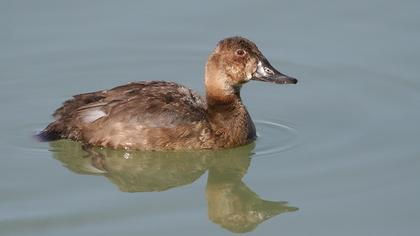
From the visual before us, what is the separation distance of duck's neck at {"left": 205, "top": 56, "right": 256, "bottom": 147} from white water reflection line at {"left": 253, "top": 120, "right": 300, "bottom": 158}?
5.4 inches

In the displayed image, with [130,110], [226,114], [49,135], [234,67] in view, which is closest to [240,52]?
[234,67]

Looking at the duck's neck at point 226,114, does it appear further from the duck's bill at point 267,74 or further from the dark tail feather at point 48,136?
the dark tail feather at point 48,136

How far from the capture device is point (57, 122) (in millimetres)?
9406

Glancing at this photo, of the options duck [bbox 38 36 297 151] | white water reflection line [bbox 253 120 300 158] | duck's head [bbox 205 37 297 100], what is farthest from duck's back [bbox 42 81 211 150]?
white water reflection line [bbox 253 120 300 158]

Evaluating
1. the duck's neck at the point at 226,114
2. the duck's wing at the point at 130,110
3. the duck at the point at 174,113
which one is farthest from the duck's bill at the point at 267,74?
the duck's wing at the point at 130,110

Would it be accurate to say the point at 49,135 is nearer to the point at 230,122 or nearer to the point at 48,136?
the point at 48,136

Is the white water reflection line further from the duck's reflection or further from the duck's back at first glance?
the duck's back

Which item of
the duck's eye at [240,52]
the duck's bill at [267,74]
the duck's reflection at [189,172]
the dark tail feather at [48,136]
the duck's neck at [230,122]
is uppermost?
the duck's eye at [240,52]

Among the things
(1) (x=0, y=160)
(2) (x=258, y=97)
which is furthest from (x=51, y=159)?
(2) (x=258, y=97)

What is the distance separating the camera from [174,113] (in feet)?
30.3

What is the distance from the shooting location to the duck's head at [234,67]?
939 cm

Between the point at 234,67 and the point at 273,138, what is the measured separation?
74 centimetres

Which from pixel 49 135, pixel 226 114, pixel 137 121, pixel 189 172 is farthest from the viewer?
pixel 226 114

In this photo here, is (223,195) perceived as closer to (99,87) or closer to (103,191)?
(103,191)
